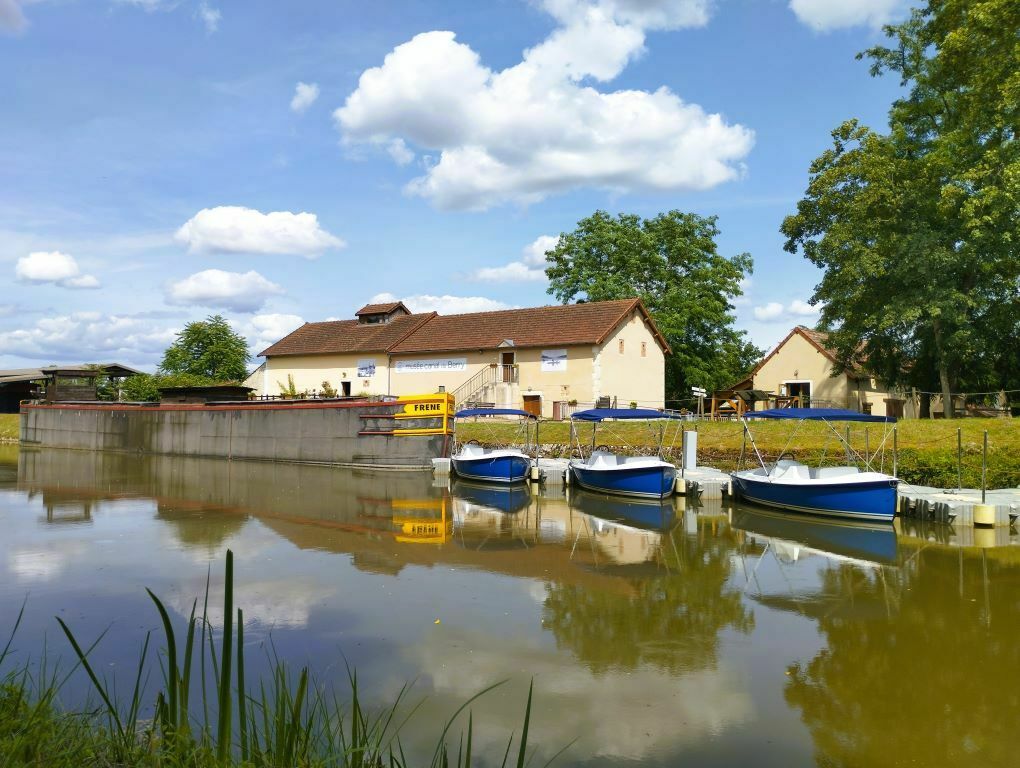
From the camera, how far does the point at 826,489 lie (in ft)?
60.1

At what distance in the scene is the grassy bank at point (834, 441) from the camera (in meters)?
21.2

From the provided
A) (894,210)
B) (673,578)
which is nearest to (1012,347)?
(894,210)

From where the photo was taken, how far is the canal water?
6.65 m

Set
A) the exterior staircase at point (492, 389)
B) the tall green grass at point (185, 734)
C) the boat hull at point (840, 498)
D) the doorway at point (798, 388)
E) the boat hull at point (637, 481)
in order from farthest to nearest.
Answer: the doorway at point (798, 388)
the exterior staircase at point (492, 389)
the boat hull at point (637, 481)
the boat hull at point (840, 498)
the tall green grass at point (185, 734)

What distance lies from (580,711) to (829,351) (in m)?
37.1

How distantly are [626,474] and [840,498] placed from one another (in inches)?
238

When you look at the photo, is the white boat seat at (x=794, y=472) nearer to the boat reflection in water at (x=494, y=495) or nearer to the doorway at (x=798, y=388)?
the boat reflection in water at (x=494, y=495)

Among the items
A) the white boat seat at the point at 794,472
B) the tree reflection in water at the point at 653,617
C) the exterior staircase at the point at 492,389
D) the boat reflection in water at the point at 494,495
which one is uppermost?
the exterior staircase at the point at 492,389

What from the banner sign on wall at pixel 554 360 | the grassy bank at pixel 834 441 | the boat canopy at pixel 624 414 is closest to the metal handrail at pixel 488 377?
the banner sign on wall at pixel 554 360

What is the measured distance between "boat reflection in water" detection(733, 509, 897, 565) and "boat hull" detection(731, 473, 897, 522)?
0.76ft

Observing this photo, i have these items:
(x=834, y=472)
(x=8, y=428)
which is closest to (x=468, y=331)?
(x=834, y=472)

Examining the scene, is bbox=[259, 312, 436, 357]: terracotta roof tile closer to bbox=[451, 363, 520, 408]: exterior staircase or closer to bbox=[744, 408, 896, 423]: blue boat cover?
bbox=[451, 363, 520, 408]: exterior staircase

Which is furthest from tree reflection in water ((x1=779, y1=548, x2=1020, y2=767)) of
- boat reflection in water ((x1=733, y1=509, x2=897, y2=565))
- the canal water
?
boat reflection in water ((x1=733, y1=509, x2=897, y2=565))

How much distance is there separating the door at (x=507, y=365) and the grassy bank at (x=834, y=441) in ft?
16.3
